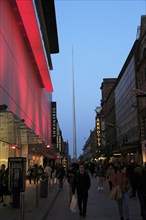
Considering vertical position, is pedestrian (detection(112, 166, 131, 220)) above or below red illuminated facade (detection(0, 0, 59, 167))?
below

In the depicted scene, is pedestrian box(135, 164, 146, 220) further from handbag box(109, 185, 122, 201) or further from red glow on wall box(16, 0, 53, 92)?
red glow on wall box(16, 0, 53, 92)

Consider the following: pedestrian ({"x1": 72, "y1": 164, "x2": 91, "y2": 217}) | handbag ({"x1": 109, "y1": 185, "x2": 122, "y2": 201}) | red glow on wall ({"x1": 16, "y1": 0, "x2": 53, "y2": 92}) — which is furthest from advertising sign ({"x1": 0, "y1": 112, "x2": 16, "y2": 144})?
red glow on wall ({"x1": 16, "y1": 0, "x2": 53, "y2": 92})

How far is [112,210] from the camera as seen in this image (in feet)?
46.7

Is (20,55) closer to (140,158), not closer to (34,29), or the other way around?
(34,29)

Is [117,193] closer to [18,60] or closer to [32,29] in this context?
[18,60]

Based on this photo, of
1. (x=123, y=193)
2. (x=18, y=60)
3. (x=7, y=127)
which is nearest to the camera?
(x=123, y=193)

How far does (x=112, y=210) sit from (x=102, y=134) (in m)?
95.5

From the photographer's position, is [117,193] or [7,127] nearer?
[117,193]

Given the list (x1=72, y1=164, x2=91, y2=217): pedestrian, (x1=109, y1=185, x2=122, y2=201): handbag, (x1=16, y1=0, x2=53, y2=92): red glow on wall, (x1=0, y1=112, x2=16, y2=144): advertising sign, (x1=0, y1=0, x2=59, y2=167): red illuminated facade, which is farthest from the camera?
(x1=16, y1=0, x2=53, y2=92): red glow on wall

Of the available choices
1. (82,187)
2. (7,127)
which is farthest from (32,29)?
(82,187)

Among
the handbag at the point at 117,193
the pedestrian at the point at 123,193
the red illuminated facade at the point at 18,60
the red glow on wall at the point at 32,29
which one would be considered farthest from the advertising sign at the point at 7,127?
the red glow on wall at the point at 32,29

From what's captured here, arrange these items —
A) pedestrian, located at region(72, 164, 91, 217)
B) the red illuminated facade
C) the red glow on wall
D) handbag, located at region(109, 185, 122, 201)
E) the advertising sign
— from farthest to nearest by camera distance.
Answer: the red glow on wall → the red illuminated facade → the advertising sign → pedestrian, located at region(72, 164, 91, 217) → handbag, located at region(109, 185, 122, 201)

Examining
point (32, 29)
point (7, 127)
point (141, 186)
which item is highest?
point (32, 29)

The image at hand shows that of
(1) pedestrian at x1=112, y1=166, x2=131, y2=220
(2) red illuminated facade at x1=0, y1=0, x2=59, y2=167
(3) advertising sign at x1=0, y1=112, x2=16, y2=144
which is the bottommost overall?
(1) pedestrian at x1=112, y1=166, x2=131, y2=220
